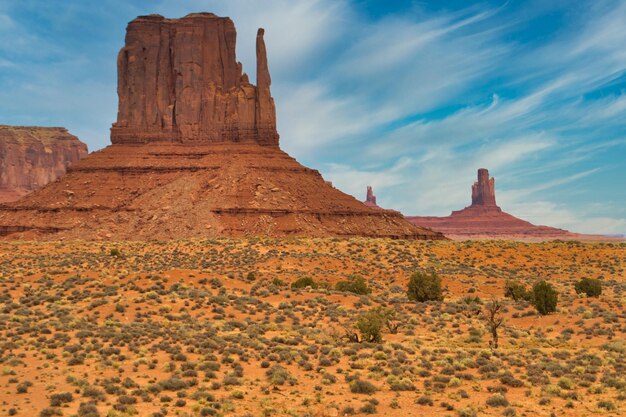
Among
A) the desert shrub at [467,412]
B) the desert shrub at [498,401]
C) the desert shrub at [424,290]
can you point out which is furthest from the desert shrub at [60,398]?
the desert shrub at [424,290]

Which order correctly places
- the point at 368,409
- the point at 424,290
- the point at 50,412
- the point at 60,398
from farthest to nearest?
the point at 424,290, the point at 60,398, the point at 368,409, the point at 50,412

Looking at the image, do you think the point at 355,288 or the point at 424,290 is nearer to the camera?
the point at 424,290

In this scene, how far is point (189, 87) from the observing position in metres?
114

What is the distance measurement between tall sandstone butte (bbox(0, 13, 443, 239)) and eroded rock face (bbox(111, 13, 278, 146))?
18cm

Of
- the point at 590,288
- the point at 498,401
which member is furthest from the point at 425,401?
the point at 590,288

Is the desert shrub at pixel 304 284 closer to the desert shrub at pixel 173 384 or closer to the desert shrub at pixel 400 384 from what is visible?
the desert shrub at pixel 400 384

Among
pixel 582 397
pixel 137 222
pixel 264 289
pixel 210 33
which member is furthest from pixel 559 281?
pixel 210 33

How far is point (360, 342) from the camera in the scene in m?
24.0

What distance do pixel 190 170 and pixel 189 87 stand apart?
20.9 metres

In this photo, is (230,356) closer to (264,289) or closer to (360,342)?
(360,342)

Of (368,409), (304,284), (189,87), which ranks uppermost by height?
(189,87)

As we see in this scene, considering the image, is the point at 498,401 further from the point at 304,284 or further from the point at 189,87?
the point at 189,87

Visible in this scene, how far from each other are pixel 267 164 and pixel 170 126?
23.0 m

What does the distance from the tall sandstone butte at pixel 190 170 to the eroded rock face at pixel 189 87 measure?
0.18 m
